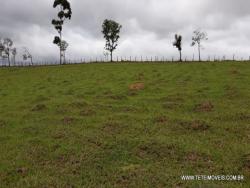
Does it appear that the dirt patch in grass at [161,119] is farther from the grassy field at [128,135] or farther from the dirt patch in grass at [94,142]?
the dirt patch in grass at [94,142]

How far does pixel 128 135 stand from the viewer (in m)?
24.1

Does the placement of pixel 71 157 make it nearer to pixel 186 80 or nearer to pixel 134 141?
pixel 134 141

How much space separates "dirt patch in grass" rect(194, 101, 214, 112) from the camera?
32.3 metres

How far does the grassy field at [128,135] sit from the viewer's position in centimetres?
1730

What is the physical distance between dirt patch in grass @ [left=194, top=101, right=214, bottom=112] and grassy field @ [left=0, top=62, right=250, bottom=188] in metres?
0.09

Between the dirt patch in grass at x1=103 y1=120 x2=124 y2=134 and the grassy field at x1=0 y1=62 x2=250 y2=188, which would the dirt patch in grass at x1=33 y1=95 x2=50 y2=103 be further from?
the dirt patch in grass at x1=103 y1=120 x2=124 y2=134

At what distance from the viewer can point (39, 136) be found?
84.0 feet

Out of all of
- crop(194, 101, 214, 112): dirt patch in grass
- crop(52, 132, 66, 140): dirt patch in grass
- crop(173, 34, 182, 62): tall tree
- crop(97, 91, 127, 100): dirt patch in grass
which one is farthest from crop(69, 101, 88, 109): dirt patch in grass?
crop(173, 34, 182, 62): tall tree

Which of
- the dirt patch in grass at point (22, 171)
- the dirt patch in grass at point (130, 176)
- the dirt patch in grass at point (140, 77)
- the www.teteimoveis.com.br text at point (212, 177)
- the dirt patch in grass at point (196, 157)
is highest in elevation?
the dirt patch in grass at point (140, 77)

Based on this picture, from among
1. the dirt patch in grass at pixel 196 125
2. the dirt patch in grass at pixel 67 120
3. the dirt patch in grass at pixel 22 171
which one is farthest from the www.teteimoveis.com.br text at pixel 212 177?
the dirt patch in grass at pixel 67 120

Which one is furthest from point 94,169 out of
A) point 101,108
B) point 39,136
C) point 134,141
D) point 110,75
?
point 110,75

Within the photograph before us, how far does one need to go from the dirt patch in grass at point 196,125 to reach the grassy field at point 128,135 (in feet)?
0.24

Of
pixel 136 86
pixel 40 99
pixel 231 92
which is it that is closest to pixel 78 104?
pixel 40 99

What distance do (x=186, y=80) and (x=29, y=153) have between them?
33.4 meters
